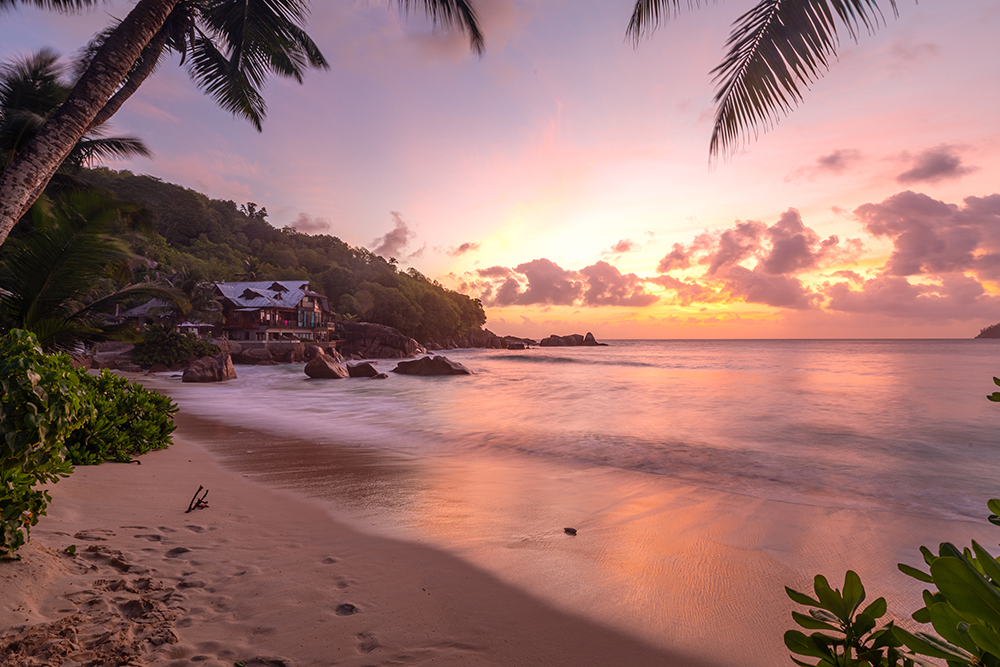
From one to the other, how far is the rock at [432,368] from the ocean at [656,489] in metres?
13.2

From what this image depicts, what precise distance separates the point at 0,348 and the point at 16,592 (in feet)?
4.83

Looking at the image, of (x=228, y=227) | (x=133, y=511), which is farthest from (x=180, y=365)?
(x=228, y=227)

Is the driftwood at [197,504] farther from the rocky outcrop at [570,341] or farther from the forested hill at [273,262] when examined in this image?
the rocky outcrop at [570,341]

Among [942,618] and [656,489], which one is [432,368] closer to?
[656,489]

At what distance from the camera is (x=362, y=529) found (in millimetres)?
4781

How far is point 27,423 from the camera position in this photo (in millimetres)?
2682

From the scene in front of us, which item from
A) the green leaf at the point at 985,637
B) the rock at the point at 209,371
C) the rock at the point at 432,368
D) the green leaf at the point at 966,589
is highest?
the green leaf at the point at 966,589

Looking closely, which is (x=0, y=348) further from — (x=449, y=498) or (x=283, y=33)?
(x=283, y=33)

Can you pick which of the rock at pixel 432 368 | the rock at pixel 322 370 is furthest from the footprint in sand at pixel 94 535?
the rock at pixel 432 368

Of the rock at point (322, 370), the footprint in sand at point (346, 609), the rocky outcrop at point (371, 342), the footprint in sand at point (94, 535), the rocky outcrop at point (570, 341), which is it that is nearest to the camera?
the footprint in sand at point (346, 609)

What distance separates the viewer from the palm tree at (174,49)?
4.85 m

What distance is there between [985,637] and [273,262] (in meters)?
94.8

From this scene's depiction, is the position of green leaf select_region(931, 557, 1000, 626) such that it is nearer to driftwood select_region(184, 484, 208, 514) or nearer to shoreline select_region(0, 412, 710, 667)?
shoreline select_region(0, 412, 710, 667)

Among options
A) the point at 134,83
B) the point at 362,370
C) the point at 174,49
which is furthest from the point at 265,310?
the point at 134,83
